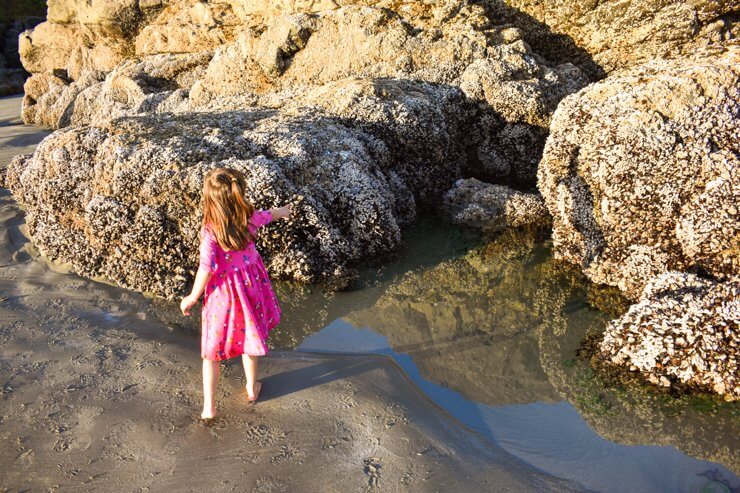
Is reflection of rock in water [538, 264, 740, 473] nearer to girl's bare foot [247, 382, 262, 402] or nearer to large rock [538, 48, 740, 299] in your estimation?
large rock [538, 48, 740, 299]

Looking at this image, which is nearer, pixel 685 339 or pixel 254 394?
pixel 254 394

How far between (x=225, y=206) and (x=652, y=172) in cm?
532

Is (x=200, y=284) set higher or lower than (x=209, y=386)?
higher

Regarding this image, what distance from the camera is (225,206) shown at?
172 inches

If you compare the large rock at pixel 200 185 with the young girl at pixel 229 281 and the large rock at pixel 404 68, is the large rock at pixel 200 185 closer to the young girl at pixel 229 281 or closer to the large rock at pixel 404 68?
the large rock at pixel 404 68

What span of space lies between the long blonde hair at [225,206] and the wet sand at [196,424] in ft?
5.40

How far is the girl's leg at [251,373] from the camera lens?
190 inches

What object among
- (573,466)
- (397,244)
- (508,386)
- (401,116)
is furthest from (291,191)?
(573,466)

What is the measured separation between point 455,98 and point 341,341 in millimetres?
6349

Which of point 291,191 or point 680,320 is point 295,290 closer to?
point 291,191

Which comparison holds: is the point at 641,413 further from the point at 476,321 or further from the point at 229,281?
the point at 229,281

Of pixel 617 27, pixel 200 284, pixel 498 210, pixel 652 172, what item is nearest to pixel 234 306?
pixel 200 284

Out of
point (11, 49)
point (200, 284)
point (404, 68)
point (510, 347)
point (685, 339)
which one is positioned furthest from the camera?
point (11, 49)

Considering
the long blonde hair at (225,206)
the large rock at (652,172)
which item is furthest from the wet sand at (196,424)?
the large rock at (652,172)
